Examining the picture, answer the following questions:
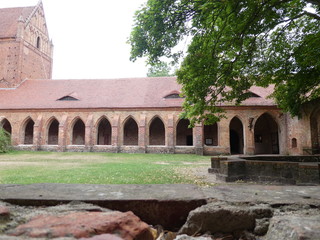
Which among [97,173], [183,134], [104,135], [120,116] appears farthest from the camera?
[104,135]

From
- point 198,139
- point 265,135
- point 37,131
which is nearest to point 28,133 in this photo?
point 37,131

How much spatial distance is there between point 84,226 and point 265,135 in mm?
28112

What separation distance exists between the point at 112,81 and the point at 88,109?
527 centimetres

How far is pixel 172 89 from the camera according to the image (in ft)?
82.8

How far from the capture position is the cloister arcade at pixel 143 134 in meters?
23.0

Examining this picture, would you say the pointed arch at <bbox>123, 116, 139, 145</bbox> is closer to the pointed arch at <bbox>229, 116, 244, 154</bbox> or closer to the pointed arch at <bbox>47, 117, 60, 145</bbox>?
the pointed arch at <bbox>47, 117, 60, 145</bbox>

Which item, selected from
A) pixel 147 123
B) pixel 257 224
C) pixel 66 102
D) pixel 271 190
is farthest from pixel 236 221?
pixel 66 102

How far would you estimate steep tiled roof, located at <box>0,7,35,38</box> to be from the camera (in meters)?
29.6

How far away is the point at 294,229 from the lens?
1.20 m

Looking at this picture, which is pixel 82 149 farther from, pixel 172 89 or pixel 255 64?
pixel 255 64

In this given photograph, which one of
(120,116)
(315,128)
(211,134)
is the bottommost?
(211,134)

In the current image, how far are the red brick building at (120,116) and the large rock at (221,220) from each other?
20.1m

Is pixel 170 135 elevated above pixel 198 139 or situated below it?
above

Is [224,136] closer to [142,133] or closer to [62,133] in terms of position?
[142,133]
